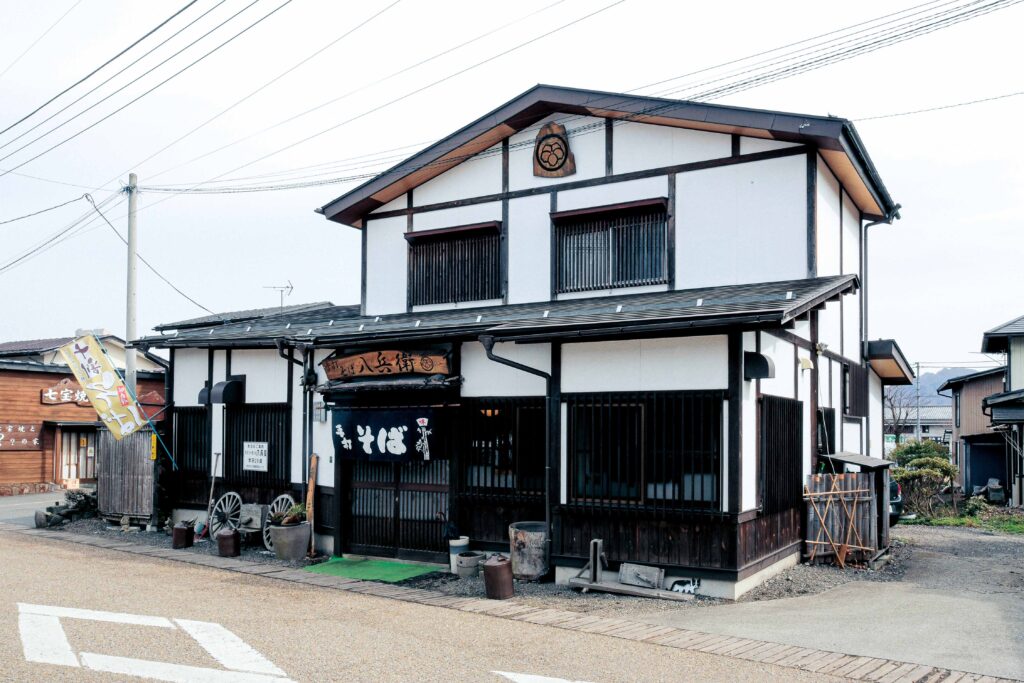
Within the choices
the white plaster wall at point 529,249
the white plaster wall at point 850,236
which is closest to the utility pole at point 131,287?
the white plaster wall at point 529,249

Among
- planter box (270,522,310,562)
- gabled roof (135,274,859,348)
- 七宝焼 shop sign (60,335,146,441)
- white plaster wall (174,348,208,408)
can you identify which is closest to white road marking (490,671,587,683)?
gabled roof (135,274,859,348)

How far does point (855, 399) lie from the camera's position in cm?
1656

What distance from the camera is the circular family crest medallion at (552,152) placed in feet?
48.0

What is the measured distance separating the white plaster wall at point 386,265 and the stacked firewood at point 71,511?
8.15 metres

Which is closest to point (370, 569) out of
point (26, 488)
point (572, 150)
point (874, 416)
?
point (572, 150)

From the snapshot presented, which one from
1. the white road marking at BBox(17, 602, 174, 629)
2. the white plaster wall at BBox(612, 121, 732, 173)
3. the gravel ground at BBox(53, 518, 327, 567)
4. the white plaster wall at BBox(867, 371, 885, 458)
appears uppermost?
the white plaster wall at BBox(612, 121, 732, 173)

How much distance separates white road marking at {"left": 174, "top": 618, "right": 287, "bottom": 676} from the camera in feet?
24.6

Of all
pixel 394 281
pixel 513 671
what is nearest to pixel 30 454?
pixel 394 281

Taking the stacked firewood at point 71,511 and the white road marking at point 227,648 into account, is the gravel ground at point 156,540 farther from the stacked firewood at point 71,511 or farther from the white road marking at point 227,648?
the white road marking at point 227,648

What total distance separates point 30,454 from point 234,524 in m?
17.1

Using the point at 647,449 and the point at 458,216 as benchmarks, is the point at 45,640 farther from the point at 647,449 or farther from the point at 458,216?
the point at 458,216

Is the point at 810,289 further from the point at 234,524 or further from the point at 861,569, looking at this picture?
the point at 234,524

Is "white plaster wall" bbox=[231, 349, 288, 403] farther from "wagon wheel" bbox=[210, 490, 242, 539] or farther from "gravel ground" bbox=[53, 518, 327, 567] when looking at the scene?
"gravel ground" bbox=[53, 518, 327, 567]

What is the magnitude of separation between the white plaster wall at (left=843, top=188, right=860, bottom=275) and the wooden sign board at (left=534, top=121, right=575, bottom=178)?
488 cm
